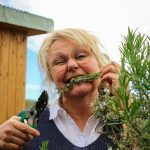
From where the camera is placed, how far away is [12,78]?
484 cm

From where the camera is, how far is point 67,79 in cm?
187

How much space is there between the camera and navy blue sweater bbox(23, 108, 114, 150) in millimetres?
1923

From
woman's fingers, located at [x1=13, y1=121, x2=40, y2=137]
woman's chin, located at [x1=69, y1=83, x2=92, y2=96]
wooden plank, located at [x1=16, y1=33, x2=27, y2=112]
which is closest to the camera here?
woman's fingers, located at [x1=13, y1=121, x2=40, y2=137]

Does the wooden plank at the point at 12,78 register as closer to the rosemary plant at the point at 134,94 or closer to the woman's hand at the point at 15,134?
the woman's hand at the point at 15,134

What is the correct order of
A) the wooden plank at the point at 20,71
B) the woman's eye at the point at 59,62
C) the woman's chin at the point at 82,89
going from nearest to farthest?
the woman's chin at the point at 82,89 < the woman's eye at the point at 59,62 < the wooden plank at the point at 20,71

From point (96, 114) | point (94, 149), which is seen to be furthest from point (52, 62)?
point (96, 114)

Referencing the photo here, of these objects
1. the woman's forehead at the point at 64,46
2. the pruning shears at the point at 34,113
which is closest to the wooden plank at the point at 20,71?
the woman's forehead at the point at 64,46

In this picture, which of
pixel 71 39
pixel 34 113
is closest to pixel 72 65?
pixel 71 39

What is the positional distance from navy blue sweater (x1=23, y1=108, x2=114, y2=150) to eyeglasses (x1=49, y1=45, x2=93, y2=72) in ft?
1.18

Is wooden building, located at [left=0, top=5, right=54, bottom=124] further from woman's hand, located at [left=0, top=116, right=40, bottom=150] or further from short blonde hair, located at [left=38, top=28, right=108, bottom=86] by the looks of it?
woman's hand, located at [left=0, top=116, right=40, bottom=150]

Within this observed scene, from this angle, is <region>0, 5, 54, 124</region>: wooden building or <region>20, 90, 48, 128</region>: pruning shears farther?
<region>0, 5, 54, 124</region>: wooden building

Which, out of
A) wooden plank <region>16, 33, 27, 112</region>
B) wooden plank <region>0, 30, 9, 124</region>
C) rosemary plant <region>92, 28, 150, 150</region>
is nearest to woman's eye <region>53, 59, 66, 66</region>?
rosemary plant <region>92, 28, 150, 150</region>

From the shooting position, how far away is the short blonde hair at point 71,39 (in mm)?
2035

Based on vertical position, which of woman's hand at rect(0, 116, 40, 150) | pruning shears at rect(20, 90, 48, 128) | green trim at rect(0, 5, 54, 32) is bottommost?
woman's hand at rect(0, 116, 40, 150)
